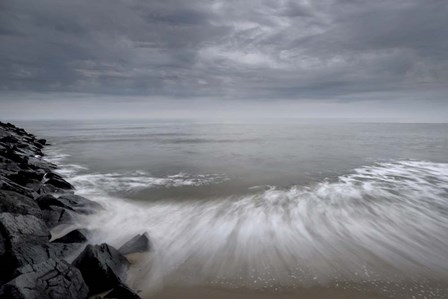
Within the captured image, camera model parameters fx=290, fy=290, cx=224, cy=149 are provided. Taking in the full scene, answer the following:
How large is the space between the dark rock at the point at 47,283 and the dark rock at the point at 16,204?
8.35ft

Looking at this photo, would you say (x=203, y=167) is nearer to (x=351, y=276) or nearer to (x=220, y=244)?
(x=220, y=244)

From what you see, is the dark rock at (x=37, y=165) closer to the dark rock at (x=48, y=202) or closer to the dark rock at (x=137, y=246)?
the dark rock at (x=48, y=202)

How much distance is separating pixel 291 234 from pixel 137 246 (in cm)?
337

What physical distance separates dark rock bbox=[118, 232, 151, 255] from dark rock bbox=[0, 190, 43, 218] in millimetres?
1925

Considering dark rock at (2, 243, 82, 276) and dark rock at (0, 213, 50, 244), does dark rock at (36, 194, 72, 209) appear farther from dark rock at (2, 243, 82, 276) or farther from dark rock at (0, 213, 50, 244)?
dark rock at (2, 243, 82, 276)

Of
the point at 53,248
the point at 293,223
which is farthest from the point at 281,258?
the point at 53,248

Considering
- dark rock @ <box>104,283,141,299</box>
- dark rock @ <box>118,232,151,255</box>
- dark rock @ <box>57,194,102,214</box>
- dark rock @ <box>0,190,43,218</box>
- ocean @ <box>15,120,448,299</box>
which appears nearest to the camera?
dark rock @ <box>104,283,141,299</box>

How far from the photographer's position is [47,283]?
3332 mm

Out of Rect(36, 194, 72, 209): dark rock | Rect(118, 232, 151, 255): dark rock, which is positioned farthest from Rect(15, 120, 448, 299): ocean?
Rect(36, 194, 72, 209): dark rock

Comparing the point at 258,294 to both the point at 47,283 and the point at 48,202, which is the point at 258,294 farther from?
the point at 48,202

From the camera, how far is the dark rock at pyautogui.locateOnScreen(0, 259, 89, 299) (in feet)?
10.1

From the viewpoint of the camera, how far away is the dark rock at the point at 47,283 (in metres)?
3.07

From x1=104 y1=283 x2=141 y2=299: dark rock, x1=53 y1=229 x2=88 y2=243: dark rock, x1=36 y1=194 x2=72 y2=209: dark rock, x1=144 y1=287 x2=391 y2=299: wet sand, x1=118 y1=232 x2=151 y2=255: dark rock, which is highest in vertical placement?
x1=36 y1=194 x2=72 y2=209: dark rock

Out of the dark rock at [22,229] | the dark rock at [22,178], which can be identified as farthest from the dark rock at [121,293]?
the dark rock at [22,178]
